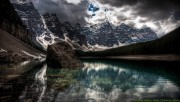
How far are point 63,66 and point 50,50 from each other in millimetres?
7381

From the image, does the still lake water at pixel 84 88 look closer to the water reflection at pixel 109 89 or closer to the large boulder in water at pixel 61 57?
the water reflection at pixel 109 89

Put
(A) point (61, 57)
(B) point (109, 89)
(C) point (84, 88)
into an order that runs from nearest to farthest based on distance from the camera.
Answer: (B) point (109, 89) < (C) point (84, 88) < (A) point (61, 57)

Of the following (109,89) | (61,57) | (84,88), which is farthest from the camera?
(61,57)

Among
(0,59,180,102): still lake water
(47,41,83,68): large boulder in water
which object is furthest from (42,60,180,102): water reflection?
(47,41,83,68): large boulder in water

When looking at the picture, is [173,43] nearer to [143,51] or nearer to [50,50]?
[143,51]

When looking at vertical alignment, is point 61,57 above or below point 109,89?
above

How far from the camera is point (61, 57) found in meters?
50.2

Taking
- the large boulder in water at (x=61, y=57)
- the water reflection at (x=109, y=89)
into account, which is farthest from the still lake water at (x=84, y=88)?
the large boulder in water at (x=61, y=57)

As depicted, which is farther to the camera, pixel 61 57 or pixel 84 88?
pixel 61 57

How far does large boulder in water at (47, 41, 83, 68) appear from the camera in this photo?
49875mm

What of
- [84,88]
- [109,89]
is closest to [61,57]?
[84,88]

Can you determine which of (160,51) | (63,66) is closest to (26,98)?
(63,66)

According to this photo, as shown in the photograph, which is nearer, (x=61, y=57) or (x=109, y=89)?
(x=109, y=89)

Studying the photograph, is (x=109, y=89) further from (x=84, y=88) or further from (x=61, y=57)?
(x=61, y=57)
